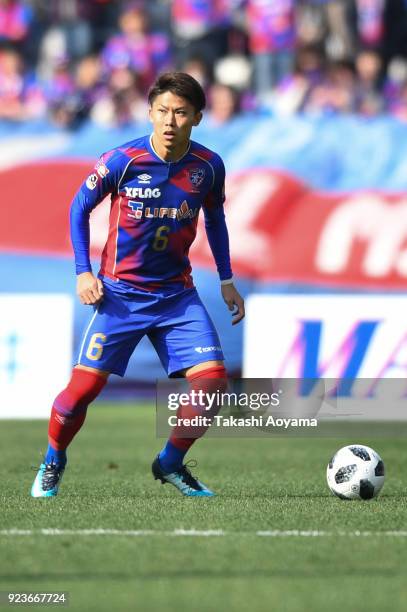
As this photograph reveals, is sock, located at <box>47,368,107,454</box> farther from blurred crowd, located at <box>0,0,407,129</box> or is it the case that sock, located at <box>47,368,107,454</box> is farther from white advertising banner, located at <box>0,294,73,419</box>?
blurred crowd, located at <box>0,0,407,129</box>

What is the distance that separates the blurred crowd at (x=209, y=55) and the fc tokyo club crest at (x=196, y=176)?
7.28 m

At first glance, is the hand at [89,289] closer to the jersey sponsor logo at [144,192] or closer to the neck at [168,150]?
the jersey sponsor logo at [144,192]

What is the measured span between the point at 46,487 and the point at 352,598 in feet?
9.51

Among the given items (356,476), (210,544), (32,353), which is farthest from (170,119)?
(32,353)

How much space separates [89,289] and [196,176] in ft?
2.91

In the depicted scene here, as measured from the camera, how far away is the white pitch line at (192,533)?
19.3ft

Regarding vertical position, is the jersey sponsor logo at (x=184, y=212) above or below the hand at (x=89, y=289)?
above

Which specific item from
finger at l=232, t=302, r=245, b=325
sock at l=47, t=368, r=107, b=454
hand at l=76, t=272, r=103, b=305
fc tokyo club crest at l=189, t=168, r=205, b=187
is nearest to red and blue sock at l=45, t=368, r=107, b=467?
sock at l=47, t=368, r=107, b=454

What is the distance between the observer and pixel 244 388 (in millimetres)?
9297

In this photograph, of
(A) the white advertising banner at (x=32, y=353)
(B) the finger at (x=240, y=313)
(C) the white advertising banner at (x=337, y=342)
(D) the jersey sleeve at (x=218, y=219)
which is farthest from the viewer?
(A) the white advertising banner at (x=32, y=353)

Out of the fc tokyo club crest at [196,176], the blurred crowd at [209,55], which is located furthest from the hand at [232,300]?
the blurred crowd at [209,55]

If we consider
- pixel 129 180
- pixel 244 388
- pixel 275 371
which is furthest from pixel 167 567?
pixel 275 371

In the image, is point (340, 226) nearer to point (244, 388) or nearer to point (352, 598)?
point (244, 388)

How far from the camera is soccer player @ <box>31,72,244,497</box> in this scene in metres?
7.05
